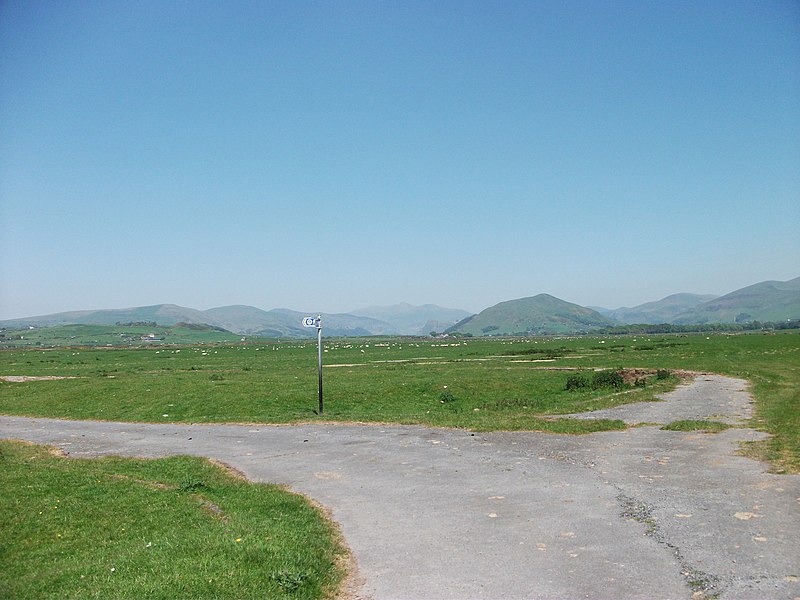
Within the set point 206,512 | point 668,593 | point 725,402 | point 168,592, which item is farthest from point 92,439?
→ point 725,402

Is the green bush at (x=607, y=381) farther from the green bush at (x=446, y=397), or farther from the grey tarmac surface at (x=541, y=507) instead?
the grey tarmac surface at (x=541, y=507)

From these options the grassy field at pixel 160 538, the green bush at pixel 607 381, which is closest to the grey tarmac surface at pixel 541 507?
the grassy field at pixel 160 538

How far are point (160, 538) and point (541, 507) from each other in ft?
24.3

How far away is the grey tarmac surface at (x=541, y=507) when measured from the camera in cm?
802

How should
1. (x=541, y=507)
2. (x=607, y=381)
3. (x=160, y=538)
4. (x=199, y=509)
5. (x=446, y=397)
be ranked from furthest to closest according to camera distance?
(x=607, y=381) < (x=446, y=397) < (x=199, y=509) < (x=541, y=507) < (x=160, y=538)

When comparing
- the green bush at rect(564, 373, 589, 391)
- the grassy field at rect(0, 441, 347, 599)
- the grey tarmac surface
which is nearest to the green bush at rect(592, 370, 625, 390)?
the green bush at rect(564, 373, 589, 391)

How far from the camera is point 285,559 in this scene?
349 inches

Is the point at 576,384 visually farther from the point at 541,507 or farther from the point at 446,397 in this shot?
the point at 541,507

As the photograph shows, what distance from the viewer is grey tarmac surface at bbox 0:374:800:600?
802 centimetres

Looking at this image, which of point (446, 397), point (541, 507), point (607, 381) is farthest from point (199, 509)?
point (607, 381)

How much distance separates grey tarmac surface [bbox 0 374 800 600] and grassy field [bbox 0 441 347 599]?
2.92ft

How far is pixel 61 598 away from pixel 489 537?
664 centimetres

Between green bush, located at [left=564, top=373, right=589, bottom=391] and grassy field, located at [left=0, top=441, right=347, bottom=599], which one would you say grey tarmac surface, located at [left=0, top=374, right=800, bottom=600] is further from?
green bush, located at [left=564, top=373, right=589, bottom=391]

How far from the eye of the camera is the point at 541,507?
11.6 m
